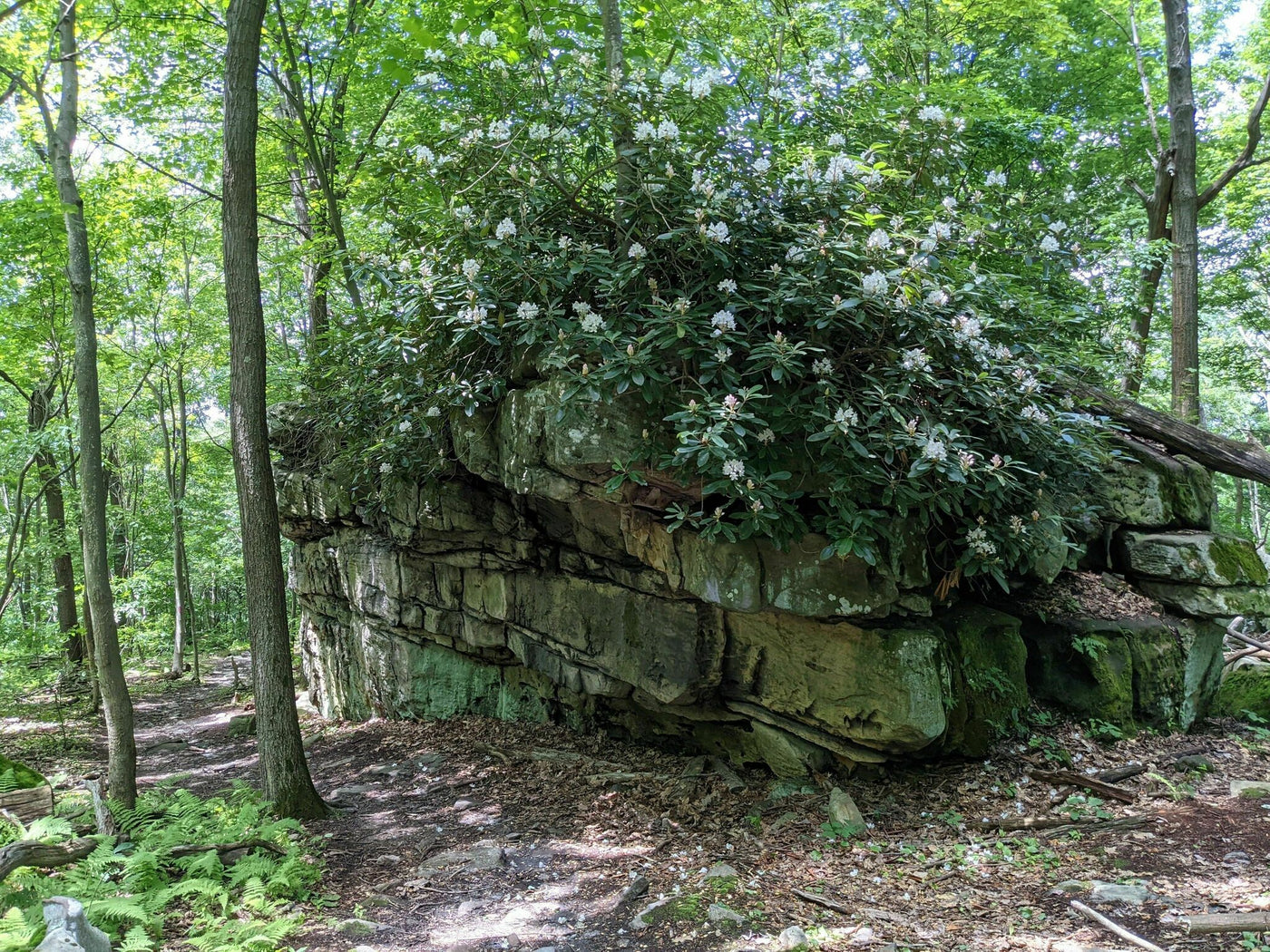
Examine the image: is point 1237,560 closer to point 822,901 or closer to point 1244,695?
point 1244,695

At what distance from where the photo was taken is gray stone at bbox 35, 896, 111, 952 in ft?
10.1

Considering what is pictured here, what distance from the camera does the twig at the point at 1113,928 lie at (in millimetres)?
3287

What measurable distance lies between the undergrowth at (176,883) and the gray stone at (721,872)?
8.35ft

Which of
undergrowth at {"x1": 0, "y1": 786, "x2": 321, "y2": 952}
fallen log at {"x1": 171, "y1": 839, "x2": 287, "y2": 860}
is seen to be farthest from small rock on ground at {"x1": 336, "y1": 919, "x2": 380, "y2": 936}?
fallen log at {"x1": 171, "y1": 839, "x2": 287, "y2": 860}

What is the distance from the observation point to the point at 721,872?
15.7 ft

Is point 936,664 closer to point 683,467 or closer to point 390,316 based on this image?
point 683,467

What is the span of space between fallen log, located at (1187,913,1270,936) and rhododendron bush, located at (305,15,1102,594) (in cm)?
238

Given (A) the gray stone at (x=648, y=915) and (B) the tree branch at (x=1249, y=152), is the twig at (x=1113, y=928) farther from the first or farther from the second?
(B) the tree branch at (x=1249, y=152)

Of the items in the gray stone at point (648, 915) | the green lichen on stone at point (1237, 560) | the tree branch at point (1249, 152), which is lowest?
the gray stone at point (648, 915)

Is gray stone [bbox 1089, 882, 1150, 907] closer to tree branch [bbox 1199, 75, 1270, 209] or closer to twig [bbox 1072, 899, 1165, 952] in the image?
twig [bbox 1072, 899, 1165, 952]

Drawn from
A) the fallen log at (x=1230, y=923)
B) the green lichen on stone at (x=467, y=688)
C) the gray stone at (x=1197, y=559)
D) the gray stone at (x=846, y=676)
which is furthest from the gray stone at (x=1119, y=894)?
the green lichen on stone at (x=467, y=688)

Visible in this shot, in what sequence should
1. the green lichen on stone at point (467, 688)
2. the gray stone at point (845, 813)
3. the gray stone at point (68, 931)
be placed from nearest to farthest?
the gray stone at point (68, 931) → the gray stone at point (845, 813) → the green lichen on stone at point (467, 688)

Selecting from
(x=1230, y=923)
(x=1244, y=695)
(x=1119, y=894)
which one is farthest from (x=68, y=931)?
(x=1244, y=695)

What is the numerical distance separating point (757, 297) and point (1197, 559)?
186 inches
